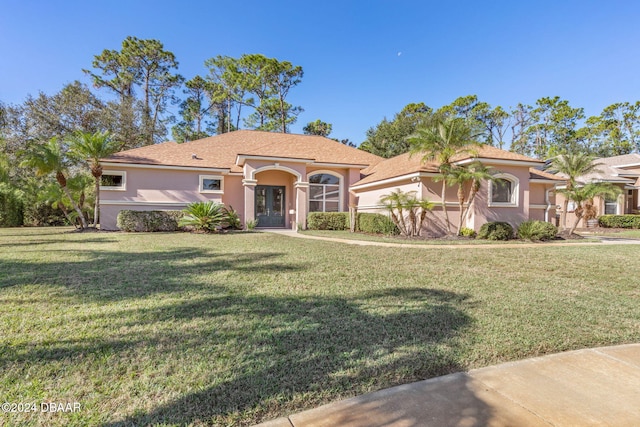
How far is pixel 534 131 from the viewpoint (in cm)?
4575

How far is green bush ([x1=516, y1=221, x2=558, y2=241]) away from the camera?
1316 centimetres

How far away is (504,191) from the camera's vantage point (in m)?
15.4

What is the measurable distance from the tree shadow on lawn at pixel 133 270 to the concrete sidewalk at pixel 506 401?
12.9 feet

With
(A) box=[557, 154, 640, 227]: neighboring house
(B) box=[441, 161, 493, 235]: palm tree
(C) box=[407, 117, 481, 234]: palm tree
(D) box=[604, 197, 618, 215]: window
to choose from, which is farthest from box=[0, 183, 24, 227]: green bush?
(D) box=[604, 197, 618, 215]: window

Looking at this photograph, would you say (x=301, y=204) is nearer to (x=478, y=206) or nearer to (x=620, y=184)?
(x=478, y=206)

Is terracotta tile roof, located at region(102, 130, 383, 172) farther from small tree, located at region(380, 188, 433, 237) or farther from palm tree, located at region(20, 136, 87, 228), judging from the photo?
small tree, located at region(380, 188, 433, 237)

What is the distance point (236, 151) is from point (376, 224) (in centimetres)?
1109

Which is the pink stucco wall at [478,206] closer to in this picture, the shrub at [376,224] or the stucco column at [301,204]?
the shrub at [376,224]

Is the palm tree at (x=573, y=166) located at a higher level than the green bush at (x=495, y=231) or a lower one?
higher

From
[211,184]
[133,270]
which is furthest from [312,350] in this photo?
[211,184]

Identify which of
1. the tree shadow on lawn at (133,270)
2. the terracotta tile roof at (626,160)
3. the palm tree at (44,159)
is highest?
the terracotta tile roof at (626,160)

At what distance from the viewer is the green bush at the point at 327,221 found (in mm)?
18125

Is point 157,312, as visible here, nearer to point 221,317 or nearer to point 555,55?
point 221,317

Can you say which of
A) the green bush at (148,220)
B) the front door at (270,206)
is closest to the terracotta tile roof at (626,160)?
the front door at (270,206)
